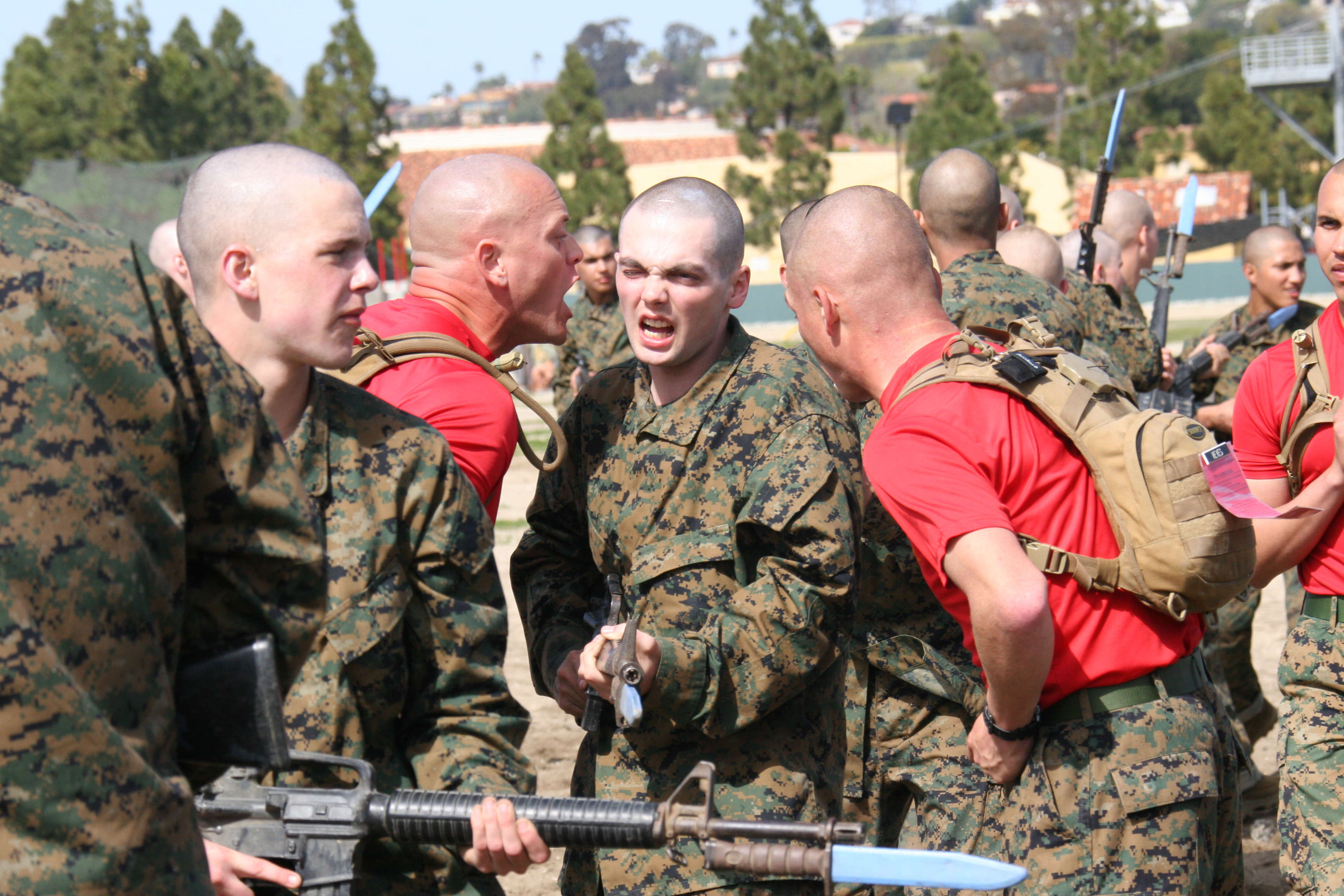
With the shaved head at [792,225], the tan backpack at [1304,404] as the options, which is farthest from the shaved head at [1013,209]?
the tan backpack at [1304,404]

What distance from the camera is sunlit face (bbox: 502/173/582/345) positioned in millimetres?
3523

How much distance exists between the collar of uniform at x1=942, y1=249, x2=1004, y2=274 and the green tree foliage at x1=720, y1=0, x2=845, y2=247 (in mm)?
37862

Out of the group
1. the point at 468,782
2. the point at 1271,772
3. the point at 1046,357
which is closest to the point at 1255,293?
the point at 1271,772

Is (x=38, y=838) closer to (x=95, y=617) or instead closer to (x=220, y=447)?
(x=95, y=617)

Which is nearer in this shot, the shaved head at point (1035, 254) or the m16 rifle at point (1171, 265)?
the shaved head at point (1035, 254)

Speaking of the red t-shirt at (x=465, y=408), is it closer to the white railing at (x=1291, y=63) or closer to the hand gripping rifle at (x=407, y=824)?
the hand gripping rifle at (x=407, y=824)

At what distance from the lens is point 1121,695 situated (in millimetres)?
2955

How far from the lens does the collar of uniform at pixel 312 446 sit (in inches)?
101

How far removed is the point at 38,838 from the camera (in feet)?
5.39

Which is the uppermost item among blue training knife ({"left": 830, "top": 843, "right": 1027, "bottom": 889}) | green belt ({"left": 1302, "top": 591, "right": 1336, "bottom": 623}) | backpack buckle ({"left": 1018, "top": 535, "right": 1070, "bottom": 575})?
backpack buckle ({"left": 1018, "top": 535, "right": 1070, "bottom": 575})

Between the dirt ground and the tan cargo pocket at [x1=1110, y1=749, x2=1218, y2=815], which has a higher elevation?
the tan cargo pocket at [x1=1110, y1=749, x2=1218, y2=815]

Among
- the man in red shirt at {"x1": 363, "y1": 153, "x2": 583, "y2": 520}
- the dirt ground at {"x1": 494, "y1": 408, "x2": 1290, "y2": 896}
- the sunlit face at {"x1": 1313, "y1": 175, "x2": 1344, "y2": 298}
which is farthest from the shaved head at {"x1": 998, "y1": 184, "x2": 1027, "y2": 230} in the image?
the man in red shirt at {"x1": 363, "y1": 153, "x2": 583, "y2": 520}

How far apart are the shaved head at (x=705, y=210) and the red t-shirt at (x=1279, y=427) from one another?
5.53 ft

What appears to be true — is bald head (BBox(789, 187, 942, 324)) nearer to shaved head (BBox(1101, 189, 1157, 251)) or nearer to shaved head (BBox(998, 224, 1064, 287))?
shaved head (BBox(998, 224, 1064, 287))
